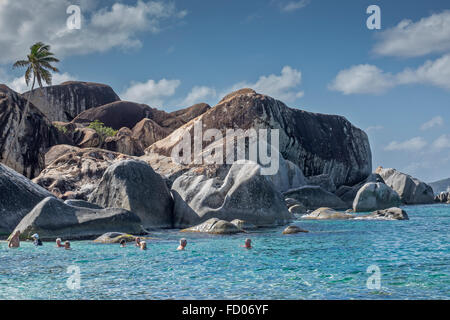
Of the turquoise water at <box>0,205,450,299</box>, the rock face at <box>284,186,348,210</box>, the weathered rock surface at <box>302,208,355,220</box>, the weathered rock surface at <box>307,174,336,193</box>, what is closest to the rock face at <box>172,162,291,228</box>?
the turquoise water at <box>0,205,450,299</box>

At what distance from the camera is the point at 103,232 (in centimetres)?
2277

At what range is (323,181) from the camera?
192 ft

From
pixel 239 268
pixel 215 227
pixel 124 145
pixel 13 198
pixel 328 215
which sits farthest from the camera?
pixel 124 145

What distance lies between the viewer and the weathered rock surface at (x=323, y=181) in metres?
58.2

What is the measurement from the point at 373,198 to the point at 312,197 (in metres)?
5.20

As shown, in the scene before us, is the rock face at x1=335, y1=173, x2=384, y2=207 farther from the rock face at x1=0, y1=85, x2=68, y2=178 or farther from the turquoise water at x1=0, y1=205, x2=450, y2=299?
the turquoise water at x1=0, y1=205, x2=450, y2=299

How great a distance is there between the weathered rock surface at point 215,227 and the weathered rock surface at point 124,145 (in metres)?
40.0

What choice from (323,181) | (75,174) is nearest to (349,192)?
(323,181)

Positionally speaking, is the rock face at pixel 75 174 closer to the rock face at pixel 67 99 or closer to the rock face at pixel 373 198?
the rock face at pixel 373 198

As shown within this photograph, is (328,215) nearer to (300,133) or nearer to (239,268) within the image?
(239,268)

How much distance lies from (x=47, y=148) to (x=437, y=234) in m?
38.4

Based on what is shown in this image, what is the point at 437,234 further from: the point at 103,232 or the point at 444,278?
the point at 103,232

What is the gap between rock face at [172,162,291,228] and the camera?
2773 centimetres
